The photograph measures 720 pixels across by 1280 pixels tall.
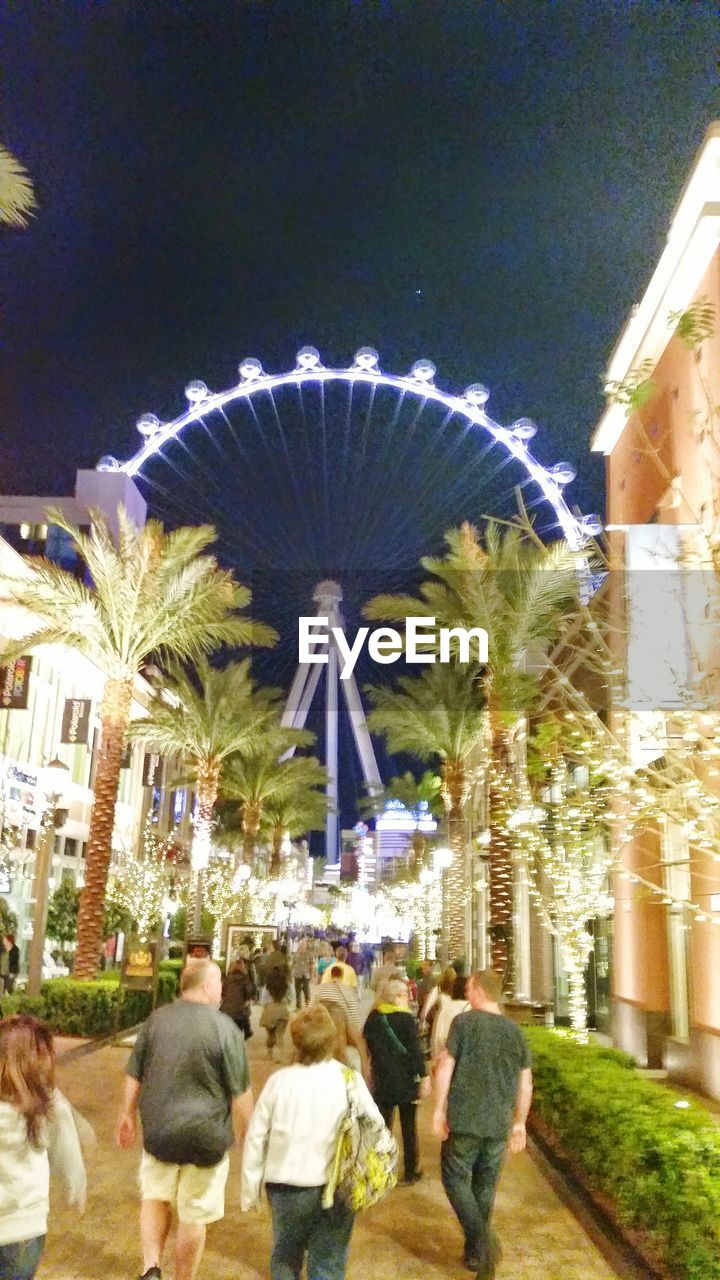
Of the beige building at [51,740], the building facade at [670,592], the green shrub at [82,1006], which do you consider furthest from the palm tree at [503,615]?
the beige building at [51,740]

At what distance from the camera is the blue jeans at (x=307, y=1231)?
16.7 ft

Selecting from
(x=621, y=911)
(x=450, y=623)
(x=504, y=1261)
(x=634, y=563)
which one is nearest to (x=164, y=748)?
(x=450, y=623)

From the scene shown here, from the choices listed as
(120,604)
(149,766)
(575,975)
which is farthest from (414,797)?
(575,975)

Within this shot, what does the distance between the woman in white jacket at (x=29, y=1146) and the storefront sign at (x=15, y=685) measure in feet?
81.2

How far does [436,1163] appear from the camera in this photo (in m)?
10.7

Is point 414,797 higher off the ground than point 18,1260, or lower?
higher

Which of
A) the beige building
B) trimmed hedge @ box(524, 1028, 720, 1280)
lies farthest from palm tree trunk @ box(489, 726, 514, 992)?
trimmed hedge @ box(524, 1028, 720, 1280)

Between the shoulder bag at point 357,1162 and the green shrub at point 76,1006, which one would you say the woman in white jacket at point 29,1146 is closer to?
the shoulder bag at point 357,1162

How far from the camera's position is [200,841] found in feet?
107

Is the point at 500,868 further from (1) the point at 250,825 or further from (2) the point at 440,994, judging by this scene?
(1) the point at 250,825

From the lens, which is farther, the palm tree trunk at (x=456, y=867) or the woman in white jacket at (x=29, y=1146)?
the palm tree trunk at (x=456, y=867)

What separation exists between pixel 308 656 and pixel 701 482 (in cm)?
527

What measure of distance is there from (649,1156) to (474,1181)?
44.4 inches

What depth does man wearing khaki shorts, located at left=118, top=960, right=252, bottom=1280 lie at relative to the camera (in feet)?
18.7
